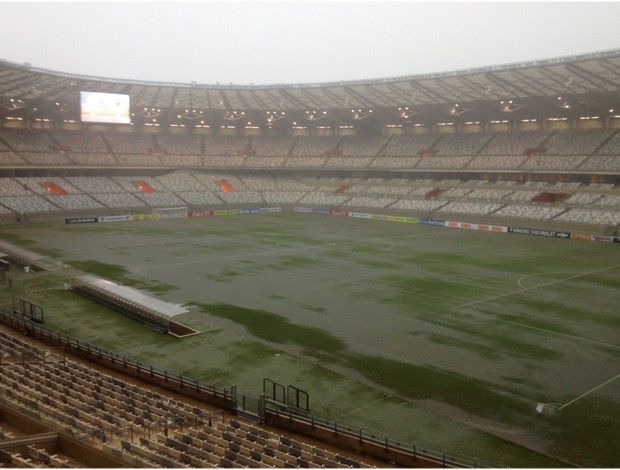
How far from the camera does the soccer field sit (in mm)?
16750

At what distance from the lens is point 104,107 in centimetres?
7375

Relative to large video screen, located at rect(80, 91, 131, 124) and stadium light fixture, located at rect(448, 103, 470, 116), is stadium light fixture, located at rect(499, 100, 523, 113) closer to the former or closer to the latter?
stadium light fixture, located at rect(448, 103, 470, 116)

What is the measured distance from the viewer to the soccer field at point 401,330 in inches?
659

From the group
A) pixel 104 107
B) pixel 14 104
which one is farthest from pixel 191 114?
pixel 14 104

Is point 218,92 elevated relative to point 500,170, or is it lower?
elevated

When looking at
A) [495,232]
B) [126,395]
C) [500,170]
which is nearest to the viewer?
[126,395]

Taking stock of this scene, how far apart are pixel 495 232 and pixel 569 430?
156 feet

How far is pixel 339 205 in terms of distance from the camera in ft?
265

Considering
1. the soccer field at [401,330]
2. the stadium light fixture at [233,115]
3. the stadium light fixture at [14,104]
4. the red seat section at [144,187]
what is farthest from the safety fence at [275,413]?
the stadium light fixture at [233,115]

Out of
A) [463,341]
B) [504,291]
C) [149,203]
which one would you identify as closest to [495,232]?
[504,291]

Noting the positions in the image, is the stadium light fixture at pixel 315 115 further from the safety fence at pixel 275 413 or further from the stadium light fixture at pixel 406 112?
the safety fence at pixel 275 413

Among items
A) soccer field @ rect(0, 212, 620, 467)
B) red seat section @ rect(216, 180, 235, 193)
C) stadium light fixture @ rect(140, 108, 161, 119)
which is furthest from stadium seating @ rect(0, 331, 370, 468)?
stadium light fixture @ rect(140, 108, 161, 119)

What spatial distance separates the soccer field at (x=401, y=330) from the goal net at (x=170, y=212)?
76.7 ft

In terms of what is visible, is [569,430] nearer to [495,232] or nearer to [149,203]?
[495,232]
